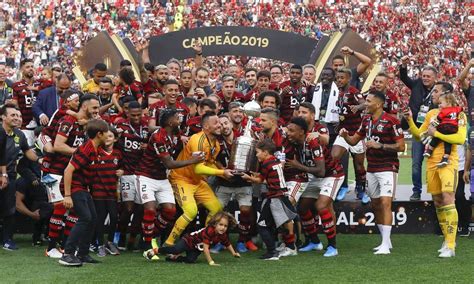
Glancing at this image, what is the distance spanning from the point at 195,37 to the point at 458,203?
625 centimetres

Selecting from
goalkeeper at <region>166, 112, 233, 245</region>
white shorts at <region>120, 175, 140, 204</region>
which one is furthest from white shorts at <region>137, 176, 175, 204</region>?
white shorts at <region>120, 175, 140, 204</region>

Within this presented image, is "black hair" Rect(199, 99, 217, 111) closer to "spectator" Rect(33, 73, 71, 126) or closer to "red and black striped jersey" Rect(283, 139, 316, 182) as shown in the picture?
"red and black striped jersey" Rect(283, 139, 316, 182)

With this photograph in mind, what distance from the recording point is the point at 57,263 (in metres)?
11.0

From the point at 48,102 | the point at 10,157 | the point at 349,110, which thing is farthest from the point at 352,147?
the point at 10,157

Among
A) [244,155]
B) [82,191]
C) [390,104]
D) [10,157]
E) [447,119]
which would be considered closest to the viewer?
[82,191]

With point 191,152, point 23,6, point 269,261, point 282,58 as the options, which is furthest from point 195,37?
point 23,6

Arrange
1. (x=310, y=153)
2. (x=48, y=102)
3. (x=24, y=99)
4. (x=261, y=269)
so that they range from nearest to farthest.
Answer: (x=261, y=269), (x=310, y=153), (x=48, y=102), (x=24, y=99)

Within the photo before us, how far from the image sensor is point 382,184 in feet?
39.8

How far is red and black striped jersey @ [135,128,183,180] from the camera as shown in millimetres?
11648

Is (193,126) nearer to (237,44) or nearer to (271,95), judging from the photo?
(271,95)

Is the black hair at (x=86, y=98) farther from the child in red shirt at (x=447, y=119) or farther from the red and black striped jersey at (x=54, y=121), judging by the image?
the child in red shirt at (x=447, y=119)

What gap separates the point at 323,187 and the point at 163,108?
230cm

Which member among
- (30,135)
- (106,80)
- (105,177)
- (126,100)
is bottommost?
(105,177)

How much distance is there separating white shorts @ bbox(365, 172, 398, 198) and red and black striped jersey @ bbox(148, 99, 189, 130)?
249cm
